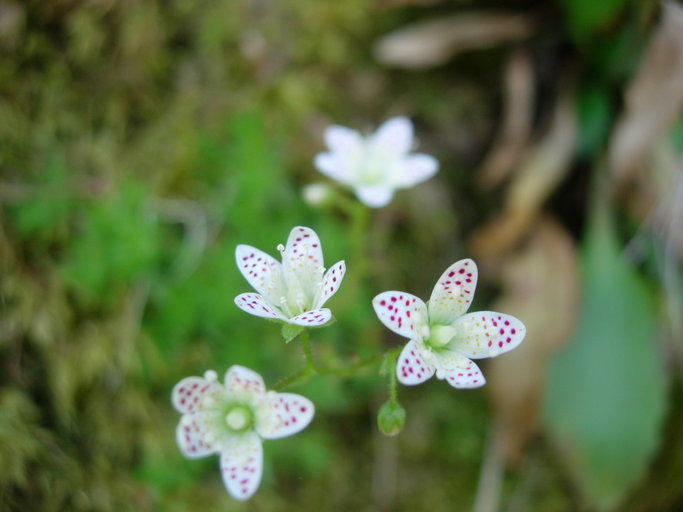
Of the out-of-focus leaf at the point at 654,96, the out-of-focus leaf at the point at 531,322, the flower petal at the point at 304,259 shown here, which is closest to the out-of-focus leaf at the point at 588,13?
the out-of-focus leaf at the point at 654,96

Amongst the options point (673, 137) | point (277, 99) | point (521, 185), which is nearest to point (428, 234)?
point (521, 185)

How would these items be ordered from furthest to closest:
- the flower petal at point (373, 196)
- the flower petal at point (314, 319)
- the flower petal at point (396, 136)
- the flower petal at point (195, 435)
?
the flower petal at point (396, 136) < the flower petal at point (373, 196) < the flower petal at point (195, 435) < the flower petal at point (314, 319)

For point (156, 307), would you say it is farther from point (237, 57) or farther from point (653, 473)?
point (653, 473)

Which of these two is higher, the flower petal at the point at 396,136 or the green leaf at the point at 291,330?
the flower petal at the point at 396,136

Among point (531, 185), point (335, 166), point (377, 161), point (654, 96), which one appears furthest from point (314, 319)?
point (654, 96)

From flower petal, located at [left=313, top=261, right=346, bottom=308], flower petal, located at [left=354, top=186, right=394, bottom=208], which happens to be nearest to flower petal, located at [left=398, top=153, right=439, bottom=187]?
flower petal, located at [left=354, top=186, right=394, bottom=208]

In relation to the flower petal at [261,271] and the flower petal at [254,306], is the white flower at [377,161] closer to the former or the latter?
the flower petal at [261,271]
